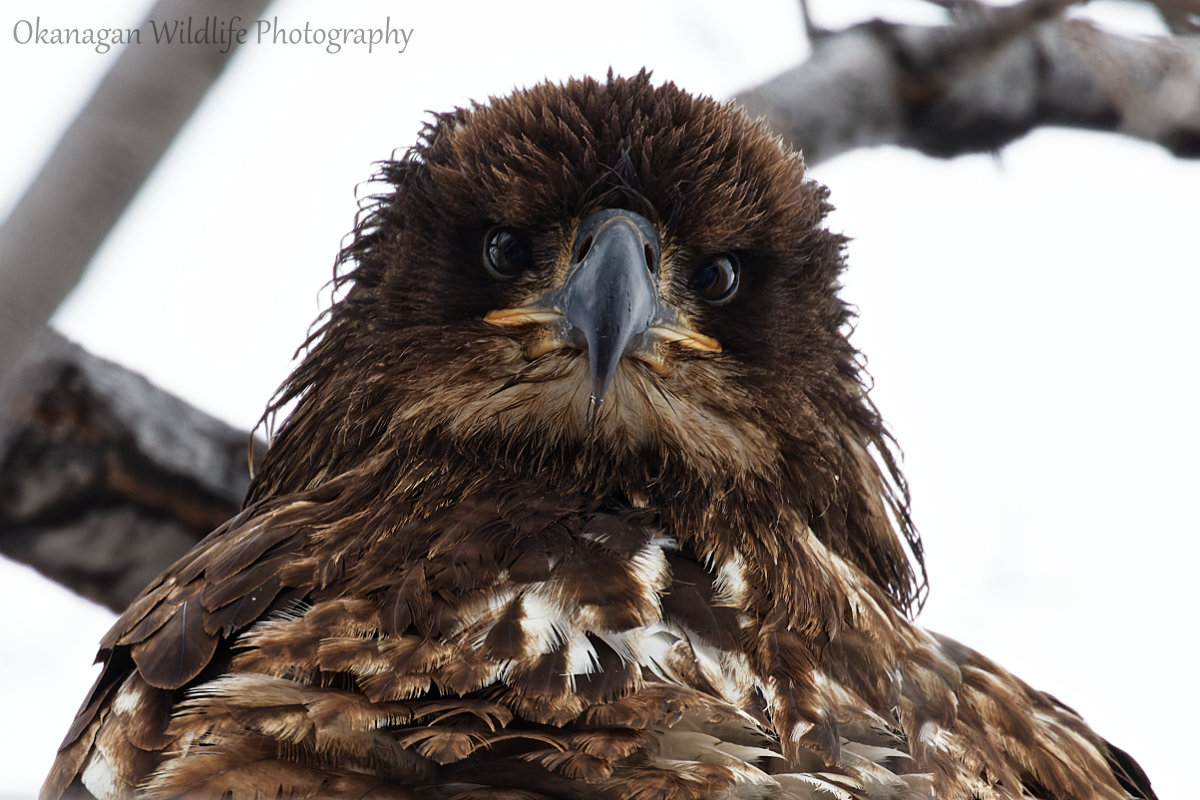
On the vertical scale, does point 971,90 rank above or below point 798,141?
above

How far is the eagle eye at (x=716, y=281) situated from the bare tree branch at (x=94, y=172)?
171 cm

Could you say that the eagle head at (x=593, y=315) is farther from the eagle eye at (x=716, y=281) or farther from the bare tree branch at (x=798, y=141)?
the bare tree branch at (x=798, y=141)

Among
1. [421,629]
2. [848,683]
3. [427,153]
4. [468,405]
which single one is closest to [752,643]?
[848,683]

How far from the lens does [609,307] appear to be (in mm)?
2752

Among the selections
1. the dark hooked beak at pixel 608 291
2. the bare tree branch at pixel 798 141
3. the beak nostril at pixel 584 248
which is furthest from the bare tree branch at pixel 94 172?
the bare tree branch at pixel 798 141

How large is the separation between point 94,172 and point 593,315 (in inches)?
57.5

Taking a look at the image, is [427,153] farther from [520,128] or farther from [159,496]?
[159,496]

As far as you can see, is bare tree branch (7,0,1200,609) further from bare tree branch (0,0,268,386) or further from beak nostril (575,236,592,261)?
bare tree branch (0,0,268,386)

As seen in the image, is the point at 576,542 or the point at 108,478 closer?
the point at 576,542

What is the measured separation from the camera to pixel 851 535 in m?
3.32

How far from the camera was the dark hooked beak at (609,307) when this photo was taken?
2.74 m

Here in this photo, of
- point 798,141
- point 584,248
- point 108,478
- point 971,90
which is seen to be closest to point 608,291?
point 584,248

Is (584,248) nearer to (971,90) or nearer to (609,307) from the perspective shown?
(609,307)

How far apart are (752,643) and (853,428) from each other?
892mm
